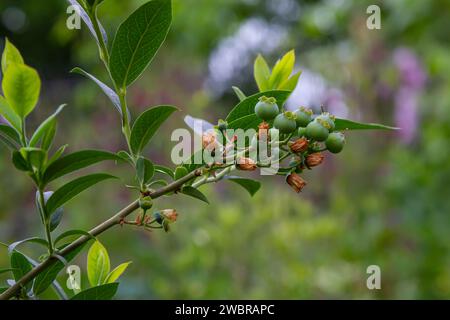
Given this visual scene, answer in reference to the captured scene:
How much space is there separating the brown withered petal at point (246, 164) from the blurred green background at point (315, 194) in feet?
3.66

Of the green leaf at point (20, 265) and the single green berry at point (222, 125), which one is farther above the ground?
the single green berry at point (222, 125)

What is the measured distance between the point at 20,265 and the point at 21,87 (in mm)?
134

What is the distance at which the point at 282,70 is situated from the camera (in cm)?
56

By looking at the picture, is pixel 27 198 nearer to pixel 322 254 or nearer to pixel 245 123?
pixel 322 254

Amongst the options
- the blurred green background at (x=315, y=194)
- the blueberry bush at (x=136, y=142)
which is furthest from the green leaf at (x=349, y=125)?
the blurred green background at (x=315, y=194)

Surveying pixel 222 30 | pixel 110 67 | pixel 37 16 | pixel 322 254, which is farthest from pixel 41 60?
pixel 110 67

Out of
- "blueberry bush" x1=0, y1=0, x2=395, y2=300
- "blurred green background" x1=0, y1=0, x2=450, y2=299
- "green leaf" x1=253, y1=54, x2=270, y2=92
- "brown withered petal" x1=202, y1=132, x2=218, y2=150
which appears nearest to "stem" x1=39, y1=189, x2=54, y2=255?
"blueberry bush" x1=0, y1=0, x2=395, y2=300

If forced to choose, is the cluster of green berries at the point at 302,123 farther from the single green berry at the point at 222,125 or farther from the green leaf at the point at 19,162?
the green leaf at the point at 19,162

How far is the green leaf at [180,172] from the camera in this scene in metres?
0.44

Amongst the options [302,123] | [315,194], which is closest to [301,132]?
[302,123]

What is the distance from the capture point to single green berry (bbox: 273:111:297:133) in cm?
43

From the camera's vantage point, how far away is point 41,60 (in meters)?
7.41

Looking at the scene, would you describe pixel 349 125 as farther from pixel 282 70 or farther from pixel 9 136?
pixel 9 136
